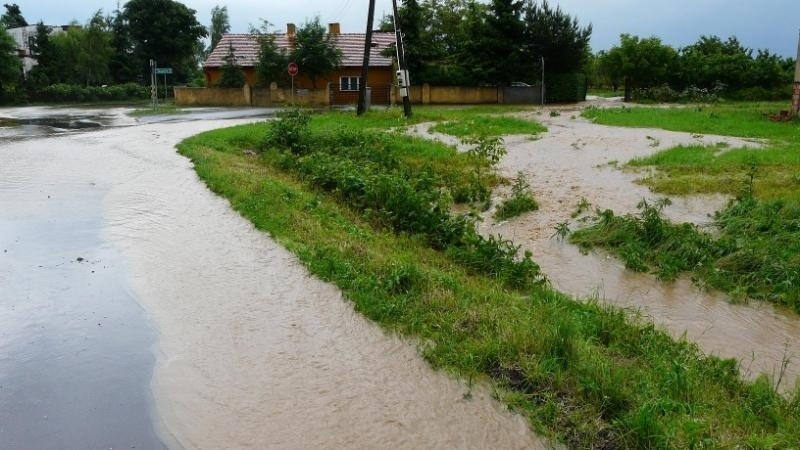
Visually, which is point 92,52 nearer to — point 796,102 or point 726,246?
point 796,102

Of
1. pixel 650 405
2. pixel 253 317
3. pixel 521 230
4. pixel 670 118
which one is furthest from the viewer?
pixel 670 118

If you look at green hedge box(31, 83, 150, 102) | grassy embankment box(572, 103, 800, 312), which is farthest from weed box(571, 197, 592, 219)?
green hedge box(31, 83, 150, 102)

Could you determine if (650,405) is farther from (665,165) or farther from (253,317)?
(665,165)

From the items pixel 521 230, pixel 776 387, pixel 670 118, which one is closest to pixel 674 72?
pixel 670 118

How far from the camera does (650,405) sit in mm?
4605

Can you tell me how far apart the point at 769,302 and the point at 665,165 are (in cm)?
657

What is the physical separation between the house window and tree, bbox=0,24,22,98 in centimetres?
2311

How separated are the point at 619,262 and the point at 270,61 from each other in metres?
36.8

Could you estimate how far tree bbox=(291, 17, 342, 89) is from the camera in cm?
4181

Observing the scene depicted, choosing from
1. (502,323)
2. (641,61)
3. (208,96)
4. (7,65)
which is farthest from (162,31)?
(502,323)

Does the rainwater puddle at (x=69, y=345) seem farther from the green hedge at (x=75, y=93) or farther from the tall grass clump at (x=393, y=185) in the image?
the green hedge at (x=75, y=93)

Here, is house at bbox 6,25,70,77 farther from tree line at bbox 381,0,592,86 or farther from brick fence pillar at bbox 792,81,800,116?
brick fence pillar at bbox 792,81,800,116

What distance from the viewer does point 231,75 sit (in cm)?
4466

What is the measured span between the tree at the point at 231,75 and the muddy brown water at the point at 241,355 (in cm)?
3478
